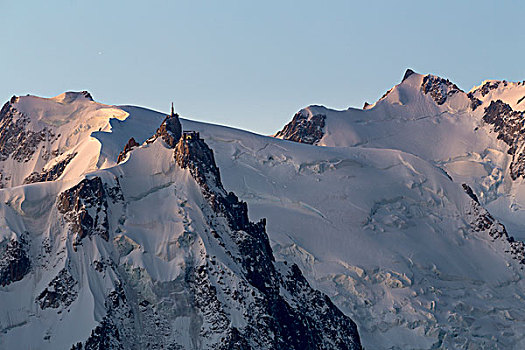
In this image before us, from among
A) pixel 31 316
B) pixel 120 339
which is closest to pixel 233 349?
pixel 120 339

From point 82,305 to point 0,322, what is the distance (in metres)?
11.1

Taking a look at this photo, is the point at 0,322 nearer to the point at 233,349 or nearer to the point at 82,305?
the point at 82,305

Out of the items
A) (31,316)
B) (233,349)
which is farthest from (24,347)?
(233,349)

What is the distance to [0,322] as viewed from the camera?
655 feet

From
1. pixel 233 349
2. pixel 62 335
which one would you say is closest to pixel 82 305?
pixel 62 335

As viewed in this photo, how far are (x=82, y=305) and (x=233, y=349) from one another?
20.9 meters

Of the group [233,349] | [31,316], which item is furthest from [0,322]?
[233,349]

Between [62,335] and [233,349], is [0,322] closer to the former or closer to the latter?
[62,335]

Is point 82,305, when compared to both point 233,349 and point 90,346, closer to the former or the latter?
point 90,346

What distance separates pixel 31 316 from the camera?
200 meters

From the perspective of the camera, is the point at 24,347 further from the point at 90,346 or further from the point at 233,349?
the point at 233,349

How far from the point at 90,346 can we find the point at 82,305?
7420 millimetres

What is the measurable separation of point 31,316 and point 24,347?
491cm

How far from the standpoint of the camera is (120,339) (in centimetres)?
19988
